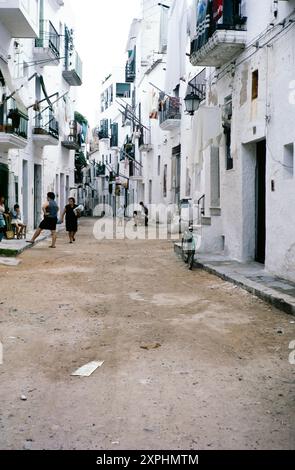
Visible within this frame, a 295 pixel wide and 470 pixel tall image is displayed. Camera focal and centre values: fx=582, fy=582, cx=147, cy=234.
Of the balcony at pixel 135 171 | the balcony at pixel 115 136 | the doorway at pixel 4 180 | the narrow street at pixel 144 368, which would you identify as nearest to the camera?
the narrow street at pixel 144 368

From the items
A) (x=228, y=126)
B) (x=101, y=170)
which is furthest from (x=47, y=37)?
(x=101, y=170)

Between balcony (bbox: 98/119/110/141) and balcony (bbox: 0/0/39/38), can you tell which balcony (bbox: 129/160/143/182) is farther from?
balcony (bbox: 0/0/39/38)

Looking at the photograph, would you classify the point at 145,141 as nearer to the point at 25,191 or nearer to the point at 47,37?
the point at 47,37

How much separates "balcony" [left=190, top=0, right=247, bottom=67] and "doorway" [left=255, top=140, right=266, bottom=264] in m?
2.16

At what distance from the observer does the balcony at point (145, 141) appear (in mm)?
33375

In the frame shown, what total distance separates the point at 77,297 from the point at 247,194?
520 centimetres

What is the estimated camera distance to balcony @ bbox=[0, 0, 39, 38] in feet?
53.7

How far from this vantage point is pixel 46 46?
22547 millimetres

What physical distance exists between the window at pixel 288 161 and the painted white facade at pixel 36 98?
30.6ft

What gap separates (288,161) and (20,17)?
10.8 metres

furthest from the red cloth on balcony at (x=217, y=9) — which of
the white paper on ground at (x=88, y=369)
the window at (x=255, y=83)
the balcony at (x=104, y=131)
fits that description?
the balcony at (x=104, y=131)

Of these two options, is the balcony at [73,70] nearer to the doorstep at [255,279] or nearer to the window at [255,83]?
the doorstep at [255,279]

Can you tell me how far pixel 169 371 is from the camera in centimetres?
503
